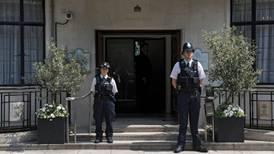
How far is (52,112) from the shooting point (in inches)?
436

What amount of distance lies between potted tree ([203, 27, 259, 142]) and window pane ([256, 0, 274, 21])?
5.44 ft

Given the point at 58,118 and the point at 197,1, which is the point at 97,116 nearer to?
the point at 58,118

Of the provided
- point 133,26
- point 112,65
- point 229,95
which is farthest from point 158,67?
point 229,95

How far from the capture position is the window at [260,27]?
12.4 metres

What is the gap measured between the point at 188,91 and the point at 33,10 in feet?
13.6

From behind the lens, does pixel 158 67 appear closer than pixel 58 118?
No

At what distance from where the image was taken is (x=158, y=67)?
50.1 ft

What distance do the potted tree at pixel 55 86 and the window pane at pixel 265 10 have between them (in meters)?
4.28

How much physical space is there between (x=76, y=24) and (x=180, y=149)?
3927mm

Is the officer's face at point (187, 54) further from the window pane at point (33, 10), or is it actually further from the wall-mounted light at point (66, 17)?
the window pane at point (33, 10)

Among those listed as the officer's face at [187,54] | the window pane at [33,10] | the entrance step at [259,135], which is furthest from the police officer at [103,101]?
the entrance step at [259,135]

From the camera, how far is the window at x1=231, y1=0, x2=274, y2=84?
12375 millimetres

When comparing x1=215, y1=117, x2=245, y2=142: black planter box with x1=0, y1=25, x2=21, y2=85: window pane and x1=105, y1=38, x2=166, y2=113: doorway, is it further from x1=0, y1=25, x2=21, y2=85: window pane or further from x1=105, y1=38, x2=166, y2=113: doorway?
x1=0, y1=25, x2=21, y2=85: window pane

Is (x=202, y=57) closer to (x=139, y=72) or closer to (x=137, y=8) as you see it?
(x=137, y=8)
